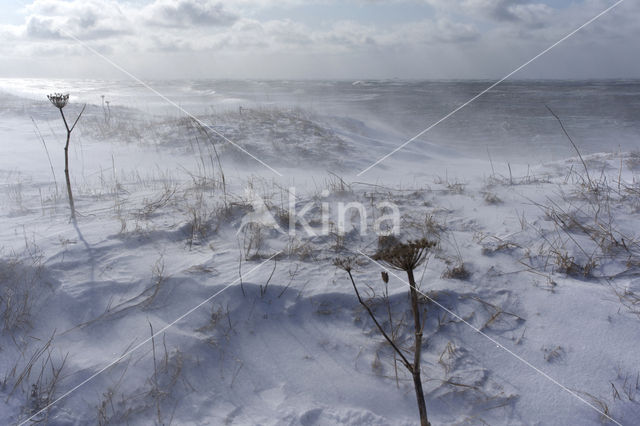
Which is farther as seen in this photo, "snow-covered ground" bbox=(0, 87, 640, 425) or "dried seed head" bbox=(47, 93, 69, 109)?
"dried seed head" bbox=(47, 93, 69, 109)

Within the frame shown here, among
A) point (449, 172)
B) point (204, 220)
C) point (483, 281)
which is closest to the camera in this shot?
point (483, 281)

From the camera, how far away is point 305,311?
94.0 inches

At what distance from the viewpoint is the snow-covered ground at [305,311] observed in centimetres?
183

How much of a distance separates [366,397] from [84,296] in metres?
1.70

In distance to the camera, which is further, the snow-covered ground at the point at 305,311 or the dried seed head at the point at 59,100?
the dried seed head at the point at 59,100

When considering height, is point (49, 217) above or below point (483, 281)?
above

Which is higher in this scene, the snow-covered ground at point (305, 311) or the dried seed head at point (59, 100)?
the dried seed head at point (59, 100)

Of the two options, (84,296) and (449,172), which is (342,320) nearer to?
(84,296)

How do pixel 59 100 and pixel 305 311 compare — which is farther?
pixel 59 100

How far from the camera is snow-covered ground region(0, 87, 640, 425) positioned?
6.01 feet

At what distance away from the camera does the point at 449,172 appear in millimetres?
6379

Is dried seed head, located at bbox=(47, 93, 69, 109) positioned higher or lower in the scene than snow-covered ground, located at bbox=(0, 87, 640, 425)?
higher

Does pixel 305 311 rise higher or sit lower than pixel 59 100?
lower

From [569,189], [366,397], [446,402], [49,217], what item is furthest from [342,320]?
[569,189]
